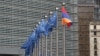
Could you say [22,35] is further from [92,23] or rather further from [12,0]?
[92,23]

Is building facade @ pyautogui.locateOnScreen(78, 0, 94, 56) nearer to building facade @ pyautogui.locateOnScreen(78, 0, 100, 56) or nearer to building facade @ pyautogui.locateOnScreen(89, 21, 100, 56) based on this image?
building facade @ pyautogui.locateOnScreen(78, 0, 100, 56)

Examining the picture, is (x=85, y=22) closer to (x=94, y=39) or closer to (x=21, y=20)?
(x=94, y=39)

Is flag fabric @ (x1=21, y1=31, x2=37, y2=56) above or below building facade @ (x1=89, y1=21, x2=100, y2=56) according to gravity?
above

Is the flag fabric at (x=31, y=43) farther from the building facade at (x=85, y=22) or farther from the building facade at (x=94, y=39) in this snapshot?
the building facade at (x=94, y=39)

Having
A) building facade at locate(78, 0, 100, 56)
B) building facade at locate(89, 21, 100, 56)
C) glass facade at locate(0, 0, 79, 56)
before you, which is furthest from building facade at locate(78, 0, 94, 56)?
glass facade at locate(0, 0, 79, 56)

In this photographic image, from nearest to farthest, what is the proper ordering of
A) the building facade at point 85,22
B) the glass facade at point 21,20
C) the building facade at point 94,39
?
1. the glass facade at point 21,20
2. the building facade at point 94,39
3. the building facade at point 85,22

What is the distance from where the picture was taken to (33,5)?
114 m

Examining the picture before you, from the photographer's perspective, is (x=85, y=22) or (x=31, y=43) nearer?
(x=31, y=43)

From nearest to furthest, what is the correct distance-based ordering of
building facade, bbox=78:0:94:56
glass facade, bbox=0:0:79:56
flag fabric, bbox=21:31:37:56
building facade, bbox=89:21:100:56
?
flag fabric, bbox=21:31:37:56
glass facade, bbox=0:0:79:56
building facade, bbox=89:21:100:56
building facade, bbox=78:0:94:56

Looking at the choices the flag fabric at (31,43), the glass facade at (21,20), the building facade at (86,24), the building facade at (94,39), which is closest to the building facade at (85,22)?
the building facade at (86,24)

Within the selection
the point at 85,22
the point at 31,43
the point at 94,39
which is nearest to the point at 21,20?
the point at 85,22

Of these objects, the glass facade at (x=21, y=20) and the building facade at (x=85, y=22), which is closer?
the glass facade at (x=21, y=20)

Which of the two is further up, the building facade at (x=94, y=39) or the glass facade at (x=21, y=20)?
the glass facade at (x=21, y=20)

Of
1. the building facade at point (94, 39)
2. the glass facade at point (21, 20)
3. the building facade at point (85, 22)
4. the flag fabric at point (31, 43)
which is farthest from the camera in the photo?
the building facade at point (85, 22)
